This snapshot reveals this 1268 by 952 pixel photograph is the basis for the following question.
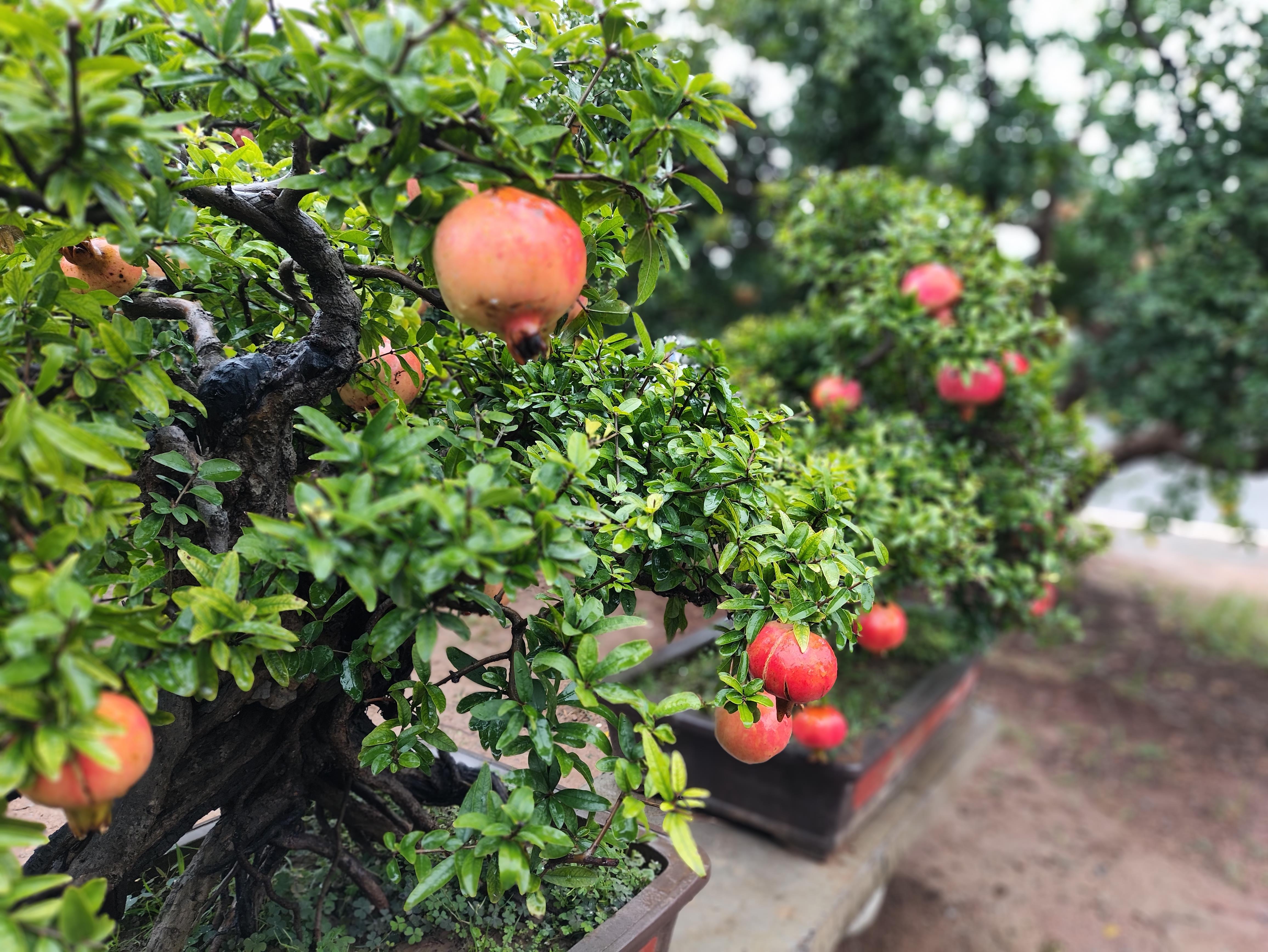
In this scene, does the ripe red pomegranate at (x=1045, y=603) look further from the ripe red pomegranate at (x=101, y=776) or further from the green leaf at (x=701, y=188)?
the ripe red pomegranate at (x=101, y=776)

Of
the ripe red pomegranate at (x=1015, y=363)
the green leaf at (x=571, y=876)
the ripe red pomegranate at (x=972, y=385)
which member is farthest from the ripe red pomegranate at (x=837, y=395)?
the green leaf at (x=571, y=876)

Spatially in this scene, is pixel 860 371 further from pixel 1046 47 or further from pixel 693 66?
pixel 1046 47

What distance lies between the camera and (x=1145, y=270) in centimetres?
431

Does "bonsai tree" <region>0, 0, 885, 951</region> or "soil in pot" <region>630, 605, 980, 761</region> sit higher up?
"bonsai tree" <region>0, 0, 885, 951</region>

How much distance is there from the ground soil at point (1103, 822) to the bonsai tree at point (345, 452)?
7.38ft

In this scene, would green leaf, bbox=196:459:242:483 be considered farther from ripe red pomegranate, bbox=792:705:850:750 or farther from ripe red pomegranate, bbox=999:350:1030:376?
ripe red pomegranate, bbox=999:350:1030:376

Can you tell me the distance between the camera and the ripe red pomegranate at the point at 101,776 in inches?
29.0

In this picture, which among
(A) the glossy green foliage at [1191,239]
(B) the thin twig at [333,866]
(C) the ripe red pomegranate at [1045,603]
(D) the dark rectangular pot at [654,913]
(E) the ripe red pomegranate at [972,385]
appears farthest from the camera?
(A) the glossy green foliage at [1191,239]

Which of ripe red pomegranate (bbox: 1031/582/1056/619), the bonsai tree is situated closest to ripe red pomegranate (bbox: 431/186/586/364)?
the bonsai tree

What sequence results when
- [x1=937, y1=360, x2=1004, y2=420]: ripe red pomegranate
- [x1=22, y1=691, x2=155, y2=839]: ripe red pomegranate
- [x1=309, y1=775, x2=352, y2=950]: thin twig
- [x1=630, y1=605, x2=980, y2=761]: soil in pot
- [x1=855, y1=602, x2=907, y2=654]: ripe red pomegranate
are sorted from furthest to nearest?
[x1=630, y1=605, x2=980, y2=761]: soil in pot, [x1=937, y1=360, x2=1004, y2=420]: ripe red pomegranate, [x1=855, y1=602, x2=907, y2=654]: ripe red pomegranate, [x1=309, y1=775, x2=352, y2=950]: thin twig, [x1=22, y1=691, x2=155, y2=839]: ripe red pomegranate

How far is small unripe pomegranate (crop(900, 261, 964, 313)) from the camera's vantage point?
2438 millimetres

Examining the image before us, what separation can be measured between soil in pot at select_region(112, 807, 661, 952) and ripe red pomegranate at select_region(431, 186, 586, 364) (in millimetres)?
883

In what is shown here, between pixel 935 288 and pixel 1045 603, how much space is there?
1.19 m

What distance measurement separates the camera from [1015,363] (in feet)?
8.13
